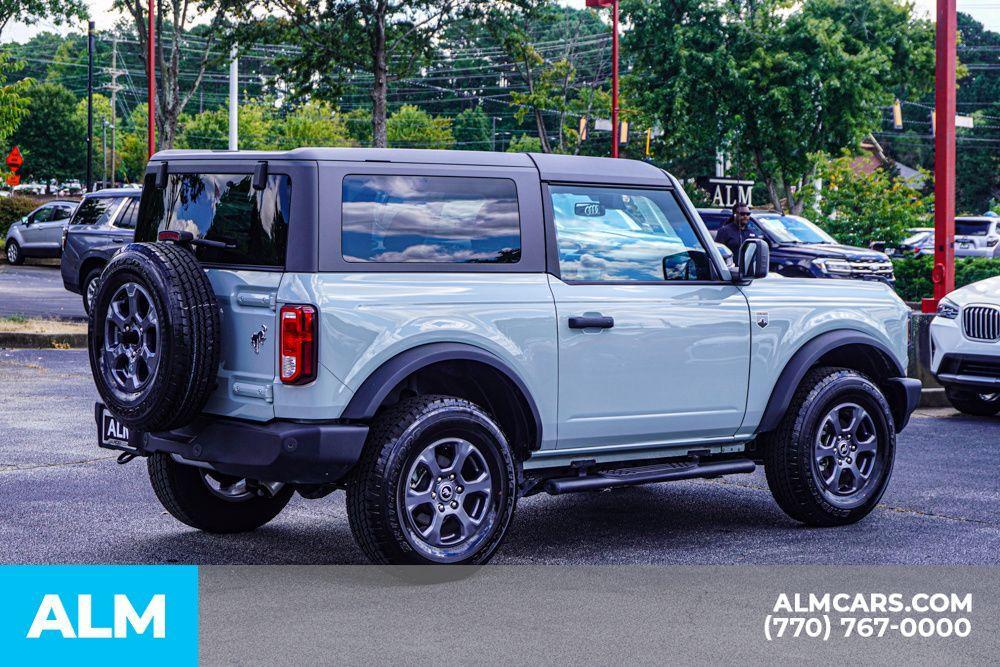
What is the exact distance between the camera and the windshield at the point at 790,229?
24.4m

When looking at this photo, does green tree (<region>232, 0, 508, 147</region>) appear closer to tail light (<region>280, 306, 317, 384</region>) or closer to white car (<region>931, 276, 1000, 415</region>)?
white car (<region>931, 276, 1000, 415</region>)

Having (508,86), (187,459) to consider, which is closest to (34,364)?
(187,459)

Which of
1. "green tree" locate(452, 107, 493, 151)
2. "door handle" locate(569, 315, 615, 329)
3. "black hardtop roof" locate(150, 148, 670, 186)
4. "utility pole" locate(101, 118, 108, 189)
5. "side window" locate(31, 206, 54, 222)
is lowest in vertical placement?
"door handle" locate(569, 315, 615, 329)

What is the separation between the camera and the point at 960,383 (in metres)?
12.2

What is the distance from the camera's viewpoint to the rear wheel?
37.3 meters

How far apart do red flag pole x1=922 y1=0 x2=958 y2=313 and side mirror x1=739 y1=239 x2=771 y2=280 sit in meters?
7.86

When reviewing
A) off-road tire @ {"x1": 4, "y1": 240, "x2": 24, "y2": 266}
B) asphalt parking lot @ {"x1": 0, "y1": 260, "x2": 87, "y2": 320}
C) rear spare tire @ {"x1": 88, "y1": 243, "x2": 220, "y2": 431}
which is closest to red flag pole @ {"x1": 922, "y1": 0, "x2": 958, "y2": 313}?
rear spare tire @ {"x1": 88, "y1": 243, "x2": 220, "y2": 431}

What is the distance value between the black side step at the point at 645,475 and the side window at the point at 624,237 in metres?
0.96

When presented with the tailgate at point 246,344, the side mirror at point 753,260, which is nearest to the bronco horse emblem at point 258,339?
the tailgate at point 246,344

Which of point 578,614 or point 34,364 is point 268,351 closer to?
point 578,614

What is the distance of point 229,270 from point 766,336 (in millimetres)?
2886

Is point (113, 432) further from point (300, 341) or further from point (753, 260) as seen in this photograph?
point (753, 260)

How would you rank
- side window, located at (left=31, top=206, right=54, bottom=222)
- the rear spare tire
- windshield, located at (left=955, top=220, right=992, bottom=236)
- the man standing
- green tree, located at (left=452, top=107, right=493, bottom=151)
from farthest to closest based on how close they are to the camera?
green tree, located at (left=452, top=107, right=493, bottom=151)
windshield, located at (left=955, top=220, right=992, bottom=236)
side window, located at (left=31, top=206, right=54, bottom=222)
the man standing
the rear spare tire

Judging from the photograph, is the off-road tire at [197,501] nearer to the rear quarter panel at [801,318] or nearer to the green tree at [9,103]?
the rear quarter panel at [801,318]
